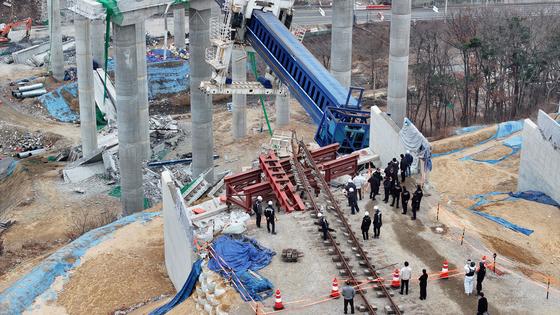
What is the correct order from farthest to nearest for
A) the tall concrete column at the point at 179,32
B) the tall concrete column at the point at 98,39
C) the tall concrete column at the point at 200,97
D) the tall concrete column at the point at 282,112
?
the tall concrete column at the point at 179,32, the tall concrete column at the point at 282,112, the tall concrete column at the point at 98,39, the tall concrete column at the point at 200,97

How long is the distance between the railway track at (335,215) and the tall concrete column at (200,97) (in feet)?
42.6

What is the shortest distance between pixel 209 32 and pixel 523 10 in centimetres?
5200

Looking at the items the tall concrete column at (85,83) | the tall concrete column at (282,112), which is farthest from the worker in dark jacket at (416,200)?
the tall concrete column at (282,112)

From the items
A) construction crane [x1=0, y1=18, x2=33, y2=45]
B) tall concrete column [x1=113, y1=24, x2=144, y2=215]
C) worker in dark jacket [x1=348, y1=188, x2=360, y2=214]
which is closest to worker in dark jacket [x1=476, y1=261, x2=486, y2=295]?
worker in dark jacket [x1=348, y1=188, x2=360, y2=214]

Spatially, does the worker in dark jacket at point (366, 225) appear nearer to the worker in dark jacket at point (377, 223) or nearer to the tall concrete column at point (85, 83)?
the worker in dark jacket at point (377, 223)

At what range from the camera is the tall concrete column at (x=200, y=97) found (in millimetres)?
48281

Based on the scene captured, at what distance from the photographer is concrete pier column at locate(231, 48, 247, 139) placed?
59.2 m

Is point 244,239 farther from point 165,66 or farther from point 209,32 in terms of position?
point 165,66

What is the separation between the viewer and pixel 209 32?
159 ft

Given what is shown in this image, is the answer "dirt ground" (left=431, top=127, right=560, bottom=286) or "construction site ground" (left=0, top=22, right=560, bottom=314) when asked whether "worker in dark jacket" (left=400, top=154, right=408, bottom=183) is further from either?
"dirt ground" (left=431, top=127, right=560, bottom=286)

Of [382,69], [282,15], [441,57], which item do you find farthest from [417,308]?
[382,69]

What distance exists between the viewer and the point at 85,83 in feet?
179

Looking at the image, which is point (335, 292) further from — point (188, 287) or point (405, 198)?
point (405, 198)

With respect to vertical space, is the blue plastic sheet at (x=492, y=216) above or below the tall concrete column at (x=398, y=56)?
below
